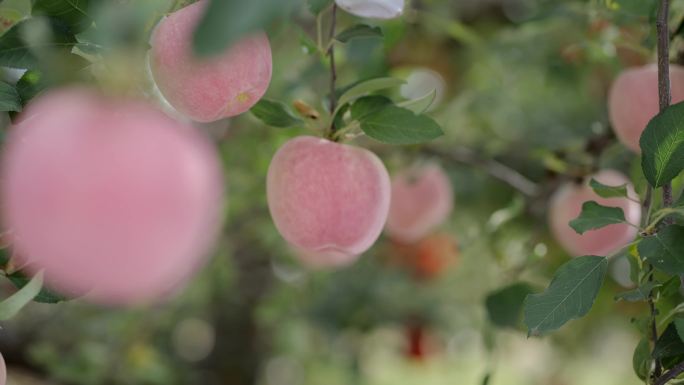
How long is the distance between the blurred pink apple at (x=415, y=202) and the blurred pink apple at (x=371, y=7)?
0.68 meters

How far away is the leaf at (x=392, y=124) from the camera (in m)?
0.58

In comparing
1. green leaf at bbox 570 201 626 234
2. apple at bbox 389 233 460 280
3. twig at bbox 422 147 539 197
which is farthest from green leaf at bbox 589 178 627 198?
apple at bbox 389 233 460 280

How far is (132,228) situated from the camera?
0.93ft

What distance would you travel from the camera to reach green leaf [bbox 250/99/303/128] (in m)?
0.62

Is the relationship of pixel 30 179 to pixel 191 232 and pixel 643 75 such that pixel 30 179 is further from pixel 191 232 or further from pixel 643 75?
pixel 643 75

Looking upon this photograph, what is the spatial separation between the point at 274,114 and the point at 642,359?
1.03 feet

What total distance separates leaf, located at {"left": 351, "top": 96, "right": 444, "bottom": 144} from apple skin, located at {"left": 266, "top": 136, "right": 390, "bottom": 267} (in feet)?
0.07

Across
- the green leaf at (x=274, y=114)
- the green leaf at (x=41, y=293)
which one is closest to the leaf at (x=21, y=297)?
the green leaf at (x=41, y=293)

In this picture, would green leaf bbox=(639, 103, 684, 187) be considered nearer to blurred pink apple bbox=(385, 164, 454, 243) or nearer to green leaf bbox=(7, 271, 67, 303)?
green leaf bbox=(7, 271, 67, 303)

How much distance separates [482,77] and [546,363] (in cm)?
191

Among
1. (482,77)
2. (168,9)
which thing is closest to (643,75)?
(168,9)

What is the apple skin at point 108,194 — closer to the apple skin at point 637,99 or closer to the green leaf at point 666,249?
the green leaf at point 666,249

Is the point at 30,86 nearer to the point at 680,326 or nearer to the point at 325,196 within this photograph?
the point at 325,196

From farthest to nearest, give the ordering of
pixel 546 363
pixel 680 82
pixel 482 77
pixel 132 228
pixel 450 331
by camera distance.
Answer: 1. pixel 546 363
2. pixel 450 331
3. pixel 482 77
4. pixel 680 82
5. pixel 132 228
